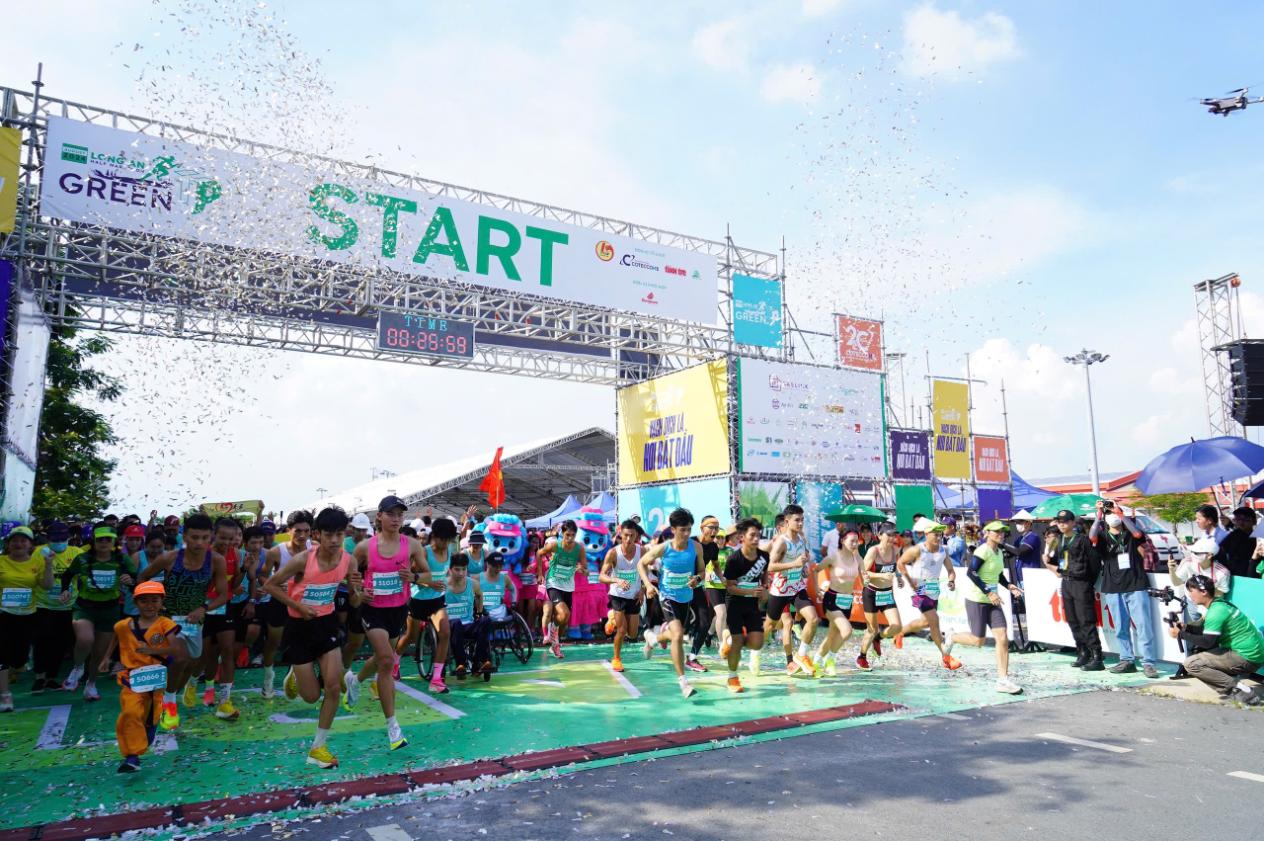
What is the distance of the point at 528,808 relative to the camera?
4531 mm

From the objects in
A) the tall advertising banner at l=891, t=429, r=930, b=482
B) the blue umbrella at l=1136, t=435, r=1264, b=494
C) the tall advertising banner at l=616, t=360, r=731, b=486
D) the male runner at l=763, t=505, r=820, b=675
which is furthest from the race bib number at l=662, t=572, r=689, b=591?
the tall advertising banner at l=891, t=429, r=930, b=482

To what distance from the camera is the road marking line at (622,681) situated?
7.94 metres

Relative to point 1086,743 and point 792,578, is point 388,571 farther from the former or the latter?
point 1086,743

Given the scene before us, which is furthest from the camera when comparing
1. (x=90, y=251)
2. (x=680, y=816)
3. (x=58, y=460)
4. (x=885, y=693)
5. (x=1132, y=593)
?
(x=58, y=460)

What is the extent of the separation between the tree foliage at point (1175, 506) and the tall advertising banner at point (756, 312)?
29.5m

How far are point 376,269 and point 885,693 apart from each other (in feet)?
39.9

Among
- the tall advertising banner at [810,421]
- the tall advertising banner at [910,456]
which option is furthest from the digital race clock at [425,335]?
the tall advertising banner at [910,456]

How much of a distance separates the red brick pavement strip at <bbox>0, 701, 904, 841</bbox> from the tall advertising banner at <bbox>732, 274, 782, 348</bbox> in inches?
550

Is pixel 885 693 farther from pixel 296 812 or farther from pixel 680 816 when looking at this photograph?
pixel 296 812

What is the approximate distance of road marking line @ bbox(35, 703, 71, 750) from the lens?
6012 millimetres

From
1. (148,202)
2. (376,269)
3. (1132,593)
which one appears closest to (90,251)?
(148,202)

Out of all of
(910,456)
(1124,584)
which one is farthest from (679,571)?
(910,456)

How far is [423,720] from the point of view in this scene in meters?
6.72

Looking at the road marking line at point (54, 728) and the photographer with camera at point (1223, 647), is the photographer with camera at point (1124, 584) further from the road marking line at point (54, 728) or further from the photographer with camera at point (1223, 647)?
the road marking line at point (54, 728)
